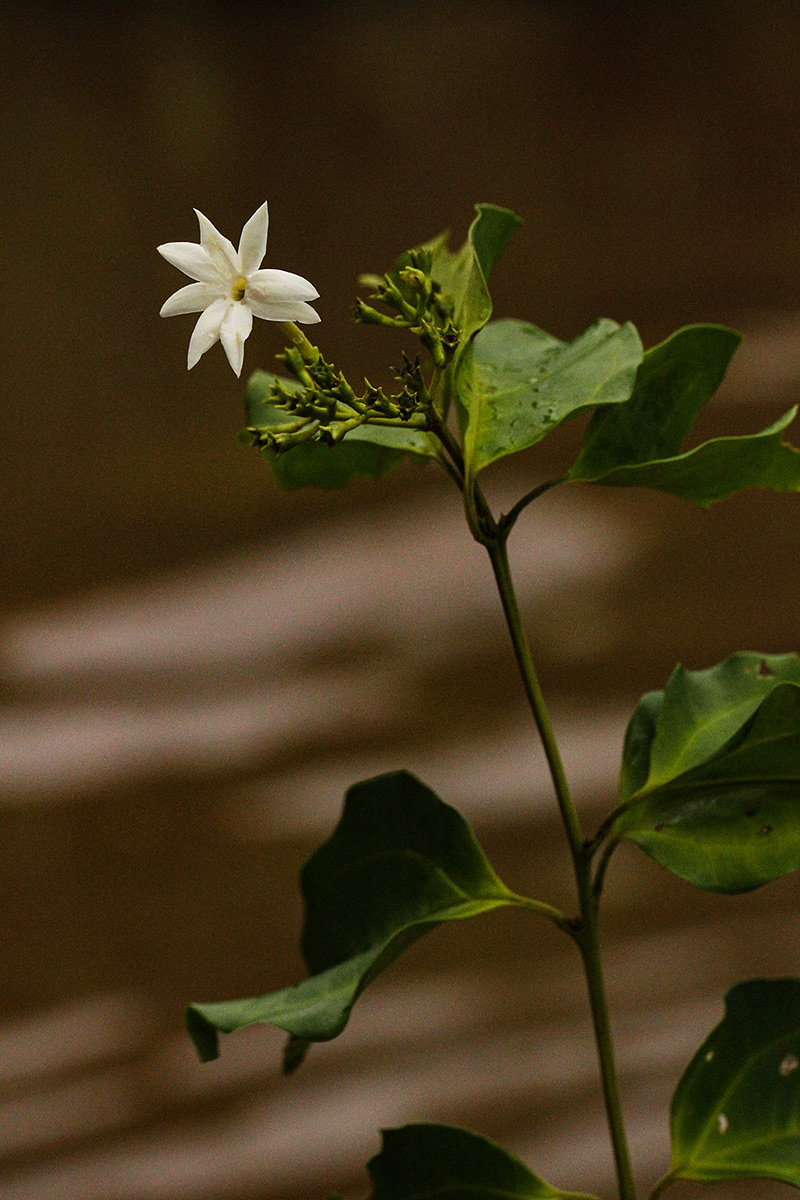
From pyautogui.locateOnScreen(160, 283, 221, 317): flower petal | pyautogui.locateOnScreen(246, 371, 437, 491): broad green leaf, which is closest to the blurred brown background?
pyautogui.locateOnScreen(246, 371, 437, 491): broad green leaf

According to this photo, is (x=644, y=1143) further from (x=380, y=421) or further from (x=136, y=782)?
(x=380, y=421)

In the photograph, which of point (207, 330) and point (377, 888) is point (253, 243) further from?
point (377, 888)

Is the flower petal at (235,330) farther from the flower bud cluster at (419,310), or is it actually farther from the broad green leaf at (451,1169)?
the broad green leaf at (451,1169)

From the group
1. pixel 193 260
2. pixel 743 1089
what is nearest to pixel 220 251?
pixel 193 260

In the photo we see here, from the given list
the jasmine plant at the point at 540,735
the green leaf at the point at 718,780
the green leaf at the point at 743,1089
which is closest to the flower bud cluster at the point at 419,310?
the jasmine plant at the point at 540,735

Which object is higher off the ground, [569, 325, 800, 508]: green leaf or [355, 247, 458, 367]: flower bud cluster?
[355, 247, 458, 367]: flower bud cluster

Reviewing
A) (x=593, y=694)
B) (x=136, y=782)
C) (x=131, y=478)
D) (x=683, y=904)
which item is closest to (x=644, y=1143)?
(x=683, y=904)

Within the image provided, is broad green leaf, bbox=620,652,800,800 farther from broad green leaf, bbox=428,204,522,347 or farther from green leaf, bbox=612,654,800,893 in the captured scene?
broad green leaf, bbox=428,204,522,347
